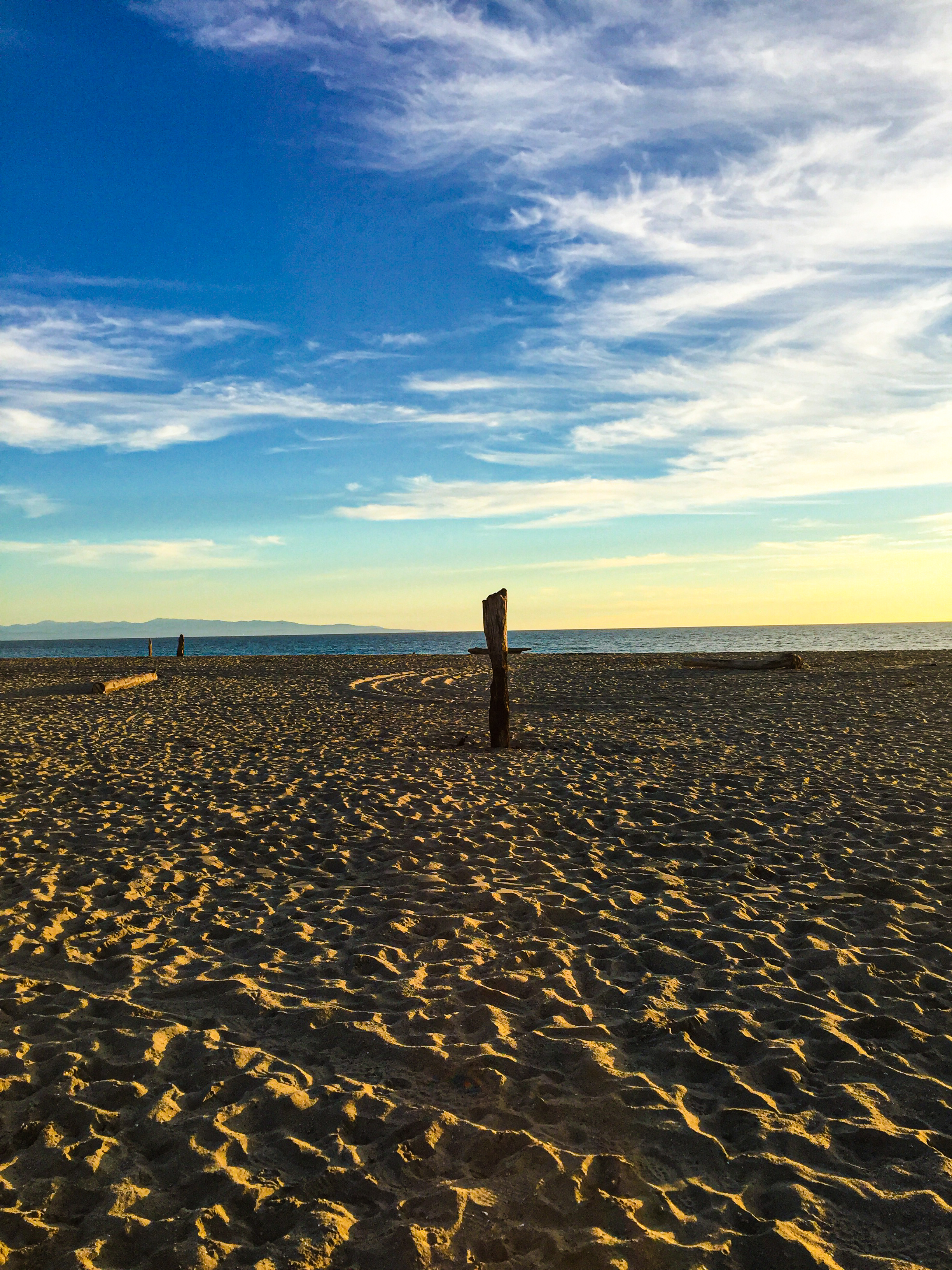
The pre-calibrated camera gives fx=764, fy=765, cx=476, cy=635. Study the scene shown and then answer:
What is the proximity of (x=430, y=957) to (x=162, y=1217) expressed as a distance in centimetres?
246

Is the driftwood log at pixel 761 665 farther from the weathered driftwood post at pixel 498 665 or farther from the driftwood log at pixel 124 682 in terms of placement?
the driftwood log at pixel 124 682

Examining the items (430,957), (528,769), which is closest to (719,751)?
(528,769)

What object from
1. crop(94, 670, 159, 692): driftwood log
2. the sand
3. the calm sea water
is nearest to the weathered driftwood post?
the sand

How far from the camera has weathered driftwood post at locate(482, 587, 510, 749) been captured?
1304 cm

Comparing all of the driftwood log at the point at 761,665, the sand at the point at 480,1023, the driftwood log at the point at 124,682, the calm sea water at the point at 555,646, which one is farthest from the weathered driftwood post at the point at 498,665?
the calm sea water at the point at 555,646

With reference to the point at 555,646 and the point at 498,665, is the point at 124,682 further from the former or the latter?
the point at 555,646

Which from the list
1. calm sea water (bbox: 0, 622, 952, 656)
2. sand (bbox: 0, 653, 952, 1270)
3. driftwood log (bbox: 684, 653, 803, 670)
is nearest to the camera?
sand (bbox: 0, 653, 952, 1270)

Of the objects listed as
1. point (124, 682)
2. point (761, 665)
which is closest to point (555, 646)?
point (761, 665)

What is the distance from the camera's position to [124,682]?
24.9m

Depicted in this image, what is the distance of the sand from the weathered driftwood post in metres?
2.87

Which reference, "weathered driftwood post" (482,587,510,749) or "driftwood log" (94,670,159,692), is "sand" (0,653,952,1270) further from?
"driftwood log" (94,670,159,692)

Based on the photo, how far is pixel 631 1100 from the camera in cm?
364

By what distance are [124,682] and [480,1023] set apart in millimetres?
23508

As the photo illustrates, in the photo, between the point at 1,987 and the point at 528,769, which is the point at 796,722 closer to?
the point at 528,769
